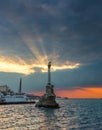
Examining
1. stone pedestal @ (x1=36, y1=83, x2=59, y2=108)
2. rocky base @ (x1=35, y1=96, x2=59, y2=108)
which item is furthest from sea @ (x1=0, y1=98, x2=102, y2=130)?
rocky base @ (x1=35, y1=96, x2=59, y2=108)

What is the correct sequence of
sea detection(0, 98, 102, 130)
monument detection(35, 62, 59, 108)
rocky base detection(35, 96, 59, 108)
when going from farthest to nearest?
rocky base detection(35, 96, 59, 108) → monument detection(35, 62, 59, 108) → sea detection(0, 98, 102, 130)

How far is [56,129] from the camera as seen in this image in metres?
54.6

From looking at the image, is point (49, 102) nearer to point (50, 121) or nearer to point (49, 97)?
point (49, 97)

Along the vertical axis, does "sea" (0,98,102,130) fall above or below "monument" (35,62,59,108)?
below

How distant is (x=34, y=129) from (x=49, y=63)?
275ft

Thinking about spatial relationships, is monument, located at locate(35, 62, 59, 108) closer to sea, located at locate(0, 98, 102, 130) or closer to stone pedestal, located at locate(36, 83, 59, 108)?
stone pedestal, located at locate(36, 83, 59, 108)

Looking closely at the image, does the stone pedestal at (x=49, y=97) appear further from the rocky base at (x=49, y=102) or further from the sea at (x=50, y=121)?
the sea at (x=50, y=121)

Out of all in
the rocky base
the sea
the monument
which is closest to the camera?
the sea

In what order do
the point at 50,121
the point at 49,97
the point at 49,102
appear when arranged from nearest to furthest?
the point at 50,121
the point at 49,97
the point at 49,102

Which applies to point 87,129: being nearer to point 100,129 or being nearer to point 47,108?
point 100,129

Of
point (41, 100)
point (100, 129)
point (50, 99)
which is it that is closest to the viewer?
point (100, 129)

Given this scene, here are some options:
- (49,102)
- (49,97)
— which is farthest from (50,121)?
(49,102)

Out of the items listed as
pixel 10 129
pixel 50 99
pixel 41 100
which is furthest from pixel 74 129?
pixel 41 100

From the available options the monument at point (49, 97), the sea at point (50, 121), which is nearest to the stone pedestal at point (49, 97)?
the monument at point (49, 97)
